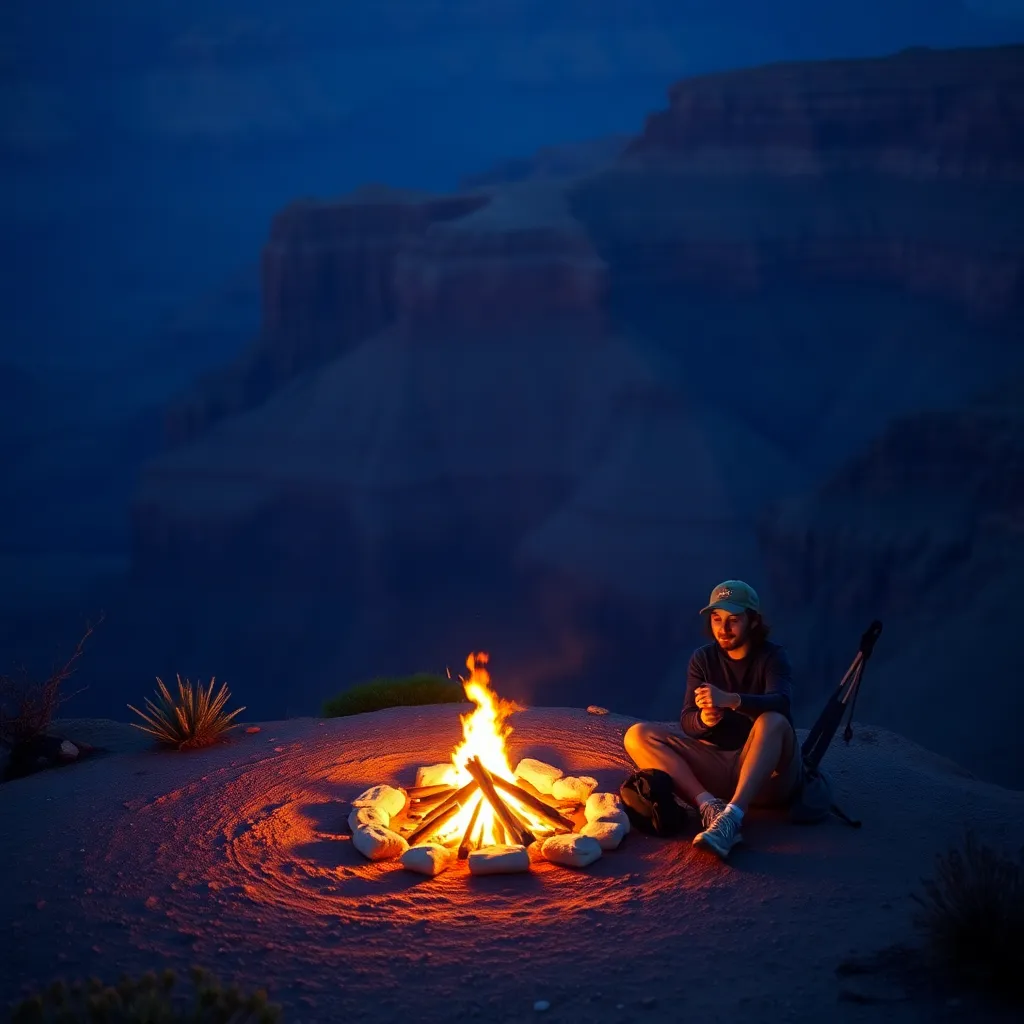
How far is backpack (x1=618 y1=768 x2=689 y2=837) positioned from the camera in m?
6.76

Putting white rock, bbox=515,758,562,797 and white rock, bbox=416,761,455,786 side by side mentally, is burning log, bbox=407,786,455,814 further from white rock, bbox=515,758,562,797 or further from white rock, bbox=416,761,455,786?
white rock, bbox=515,758,562,797

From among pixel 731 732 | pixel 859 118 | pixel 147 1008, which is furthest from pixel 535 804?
pixel 859 118

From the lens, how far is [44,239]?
Result: 99.1 metres

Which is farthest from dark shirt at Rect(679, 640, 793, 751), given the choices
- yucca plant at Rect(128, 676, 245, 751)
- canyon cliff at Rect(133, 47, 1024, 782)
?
canyon cliff at Rect(133, 47, 1024, 782)

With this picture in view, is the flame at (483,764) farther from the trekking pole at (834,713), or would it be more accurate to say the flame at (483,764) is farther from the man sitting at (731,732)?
the trekking pole at (834,713)

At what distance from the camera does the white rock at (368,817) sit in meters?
6.98

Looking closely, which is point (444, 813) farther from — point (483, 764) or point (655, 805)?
point (655, 805)

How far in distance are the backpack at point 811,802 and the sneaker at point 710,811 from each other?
1.63 ft

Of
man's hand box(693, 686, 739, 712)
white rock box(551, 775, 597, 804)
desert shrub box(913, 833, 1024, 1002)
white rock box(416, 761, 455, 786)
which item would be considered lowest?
desert shrub box(913, 833, 1024, 1002)

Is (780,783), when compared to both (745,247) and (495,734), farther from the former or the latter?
(745,247)

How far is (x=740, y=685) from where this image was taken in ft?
21.9

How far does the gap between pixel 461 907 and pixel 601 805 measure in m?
1.31

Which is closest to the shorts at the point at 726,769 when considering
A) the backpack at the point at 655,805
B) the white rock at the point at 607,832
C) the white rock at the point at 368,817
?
the backpack at the point at 655,805

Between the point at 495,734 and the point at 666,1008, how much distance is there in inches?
126
